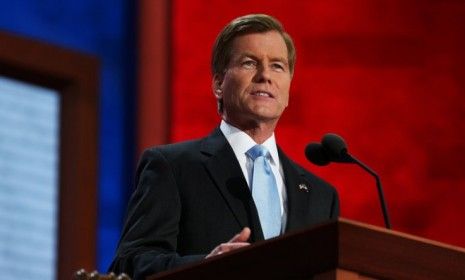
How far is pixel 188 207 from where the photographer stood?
2918 mm

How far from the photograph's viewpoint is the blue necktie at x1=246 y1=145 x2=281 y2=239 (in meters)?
2.92

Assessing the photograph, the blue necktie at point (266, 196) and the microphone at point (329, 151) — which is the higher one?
the microphone at point (329, 151)

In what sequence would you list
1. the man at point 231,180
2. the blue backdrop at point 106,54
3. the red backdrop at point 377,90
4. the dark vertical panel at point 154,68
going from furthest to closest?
the red backdrop at point 377,90 → the dark vertical panel at point 154,68 → the blue backdrop at point 106,54 → the man at point 231,180

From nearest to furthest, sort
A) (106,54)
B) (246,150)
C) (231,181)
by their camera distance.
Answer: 1. (231,181)
2. (246,150)
3. (106,54)

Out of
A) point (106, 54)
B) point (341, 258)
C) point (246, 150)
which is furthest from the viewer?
point (106, 54)

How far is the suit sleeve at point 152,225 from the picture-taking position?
2.75 meters

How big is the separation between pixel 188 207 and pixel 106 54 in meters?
1.83

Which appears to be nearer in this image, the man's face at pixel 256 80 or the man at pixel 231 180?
the man at pixel 231 180

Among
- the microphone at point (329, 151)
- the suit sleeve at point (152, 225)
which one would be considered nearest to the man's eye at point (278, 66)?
the microphone at point (329, 151)

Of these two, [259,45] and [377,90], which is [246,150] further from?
[377,90]

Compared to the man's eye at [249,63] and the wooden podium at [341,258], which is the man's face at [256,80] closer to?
the man's eye at [249,63]

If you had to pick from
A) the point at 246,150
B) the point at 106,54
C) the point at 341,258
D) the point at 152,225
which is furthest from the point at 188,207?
the point at 106,54

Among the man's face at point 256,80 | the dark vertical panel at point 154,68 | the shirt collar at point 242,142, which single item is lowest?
the shirt collar at point 242,142

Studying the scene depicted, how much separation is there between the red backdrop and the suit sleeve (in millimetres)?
1879
